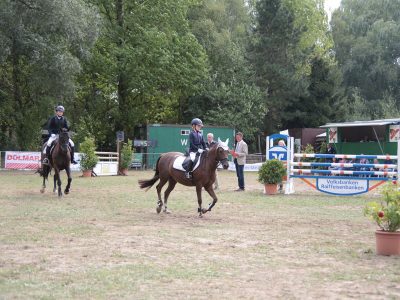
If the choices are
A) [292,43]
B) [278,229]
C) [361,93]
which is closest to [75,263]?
[278,229]

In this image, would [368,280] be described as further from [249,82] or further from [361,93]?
[361,93]

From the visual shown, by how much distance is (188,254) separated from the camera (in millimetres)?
7523

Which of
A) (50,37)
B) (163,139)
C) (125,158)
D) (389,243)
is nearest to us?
(389,243)

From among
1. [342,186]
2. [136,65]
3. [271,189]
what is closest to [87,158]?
[271,189]

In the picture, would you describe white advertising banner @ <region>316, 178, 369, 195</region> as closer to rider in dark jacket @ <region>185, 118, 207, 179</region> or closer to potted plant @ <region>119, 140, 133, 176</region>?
rider in dark jacket @ <region>185, 118, 207, 179</region>

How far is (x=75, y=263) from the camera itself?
22.4 ft

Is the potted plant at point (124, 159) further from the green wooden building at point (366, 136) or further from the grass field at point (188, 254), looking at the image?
the grass field at point (188, 254)

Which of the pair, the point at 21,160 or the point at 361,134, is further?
the point at 361,134

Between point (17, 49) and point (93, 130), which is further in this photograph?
point (93, 130)

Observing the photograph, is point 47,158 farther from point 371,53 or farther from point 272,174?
point 371,53

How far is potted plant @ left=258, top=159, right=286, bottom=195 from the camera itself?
1767cm

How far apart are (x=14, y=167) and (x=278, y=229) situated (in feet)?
78.2

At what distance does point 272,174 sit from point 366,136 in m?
15.0

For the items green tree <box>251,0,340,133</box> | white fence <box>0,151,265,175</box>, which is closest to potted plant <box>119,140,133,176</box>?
white fence <box>0,151,265,175</box>
